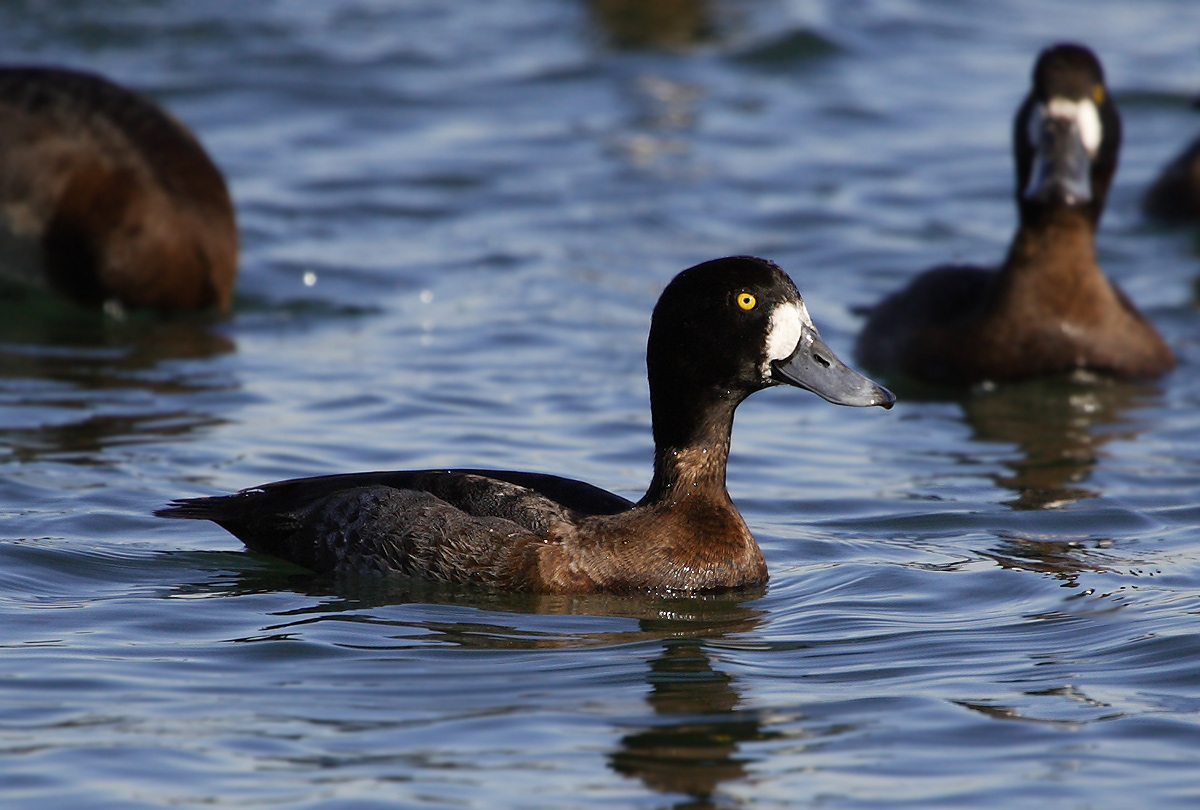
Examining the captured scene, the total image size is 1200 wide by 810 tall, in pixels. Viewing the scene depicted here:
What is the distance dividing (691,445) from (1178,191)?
870cm

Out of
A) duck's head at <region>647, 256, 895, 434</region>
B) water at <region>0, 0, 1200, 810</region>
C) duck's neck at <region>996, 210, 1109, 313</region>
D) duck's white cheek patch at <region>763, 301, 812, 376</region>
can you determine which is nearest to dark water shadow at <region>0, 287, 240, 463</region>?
water at <region>0, 0, 1200, 810</region>

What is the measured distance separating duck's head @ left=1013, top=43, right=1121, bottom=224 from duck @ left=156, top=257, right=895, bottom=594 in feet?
12.9

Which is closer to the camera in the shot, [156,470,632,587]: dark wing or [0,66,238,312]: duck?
[156,470,632,587]: dark wing

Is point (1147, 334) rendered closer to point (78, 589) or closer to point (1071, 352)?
point (1071, 352)

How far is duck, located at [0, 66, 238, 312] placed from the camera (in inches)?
445

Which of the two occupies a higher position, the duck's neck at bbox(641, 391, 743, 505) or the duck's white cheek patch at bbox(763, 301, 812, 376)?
the duck's white cheek patch at bbox(763, 301, 812, 376)

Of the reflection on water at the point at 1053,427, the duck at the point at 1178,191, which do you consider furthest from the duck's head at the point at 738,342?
the duck at the point at 1178,191

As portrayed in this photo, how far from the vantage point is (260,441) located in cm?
932

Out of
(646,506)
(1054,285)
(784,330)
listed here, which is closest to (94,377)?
(646,506)

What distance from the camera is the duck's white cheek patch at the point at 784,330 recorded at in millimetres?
6965

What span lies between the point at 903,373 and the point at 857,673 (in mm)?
4992

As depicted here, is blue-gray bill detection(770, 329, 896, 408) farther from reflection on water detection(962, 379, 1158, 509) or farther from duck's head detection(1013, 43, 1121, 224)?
duck's head detection(1013, 43, 1121, 224)

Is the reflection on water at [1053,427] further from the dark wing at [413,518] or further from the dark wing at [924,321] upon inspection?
the dark wing at [413,518]

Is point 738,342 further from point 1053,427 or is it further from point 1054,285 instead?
point 1054,285
